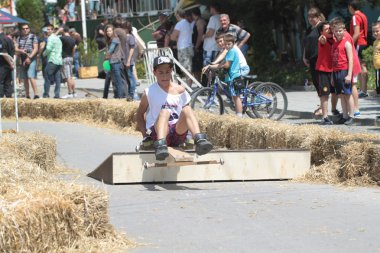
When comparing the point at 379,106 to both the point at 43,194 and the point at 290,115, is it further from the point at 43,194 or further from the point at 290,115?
the point at 43,194

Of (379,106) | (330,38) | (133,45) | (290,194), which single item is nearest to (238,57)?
(330,38)

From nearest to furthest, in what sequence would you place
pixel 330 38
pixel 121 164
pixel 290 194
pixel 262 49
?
pixel 290 194
pixel 121 164
pixel 330 38
pixel 262 49

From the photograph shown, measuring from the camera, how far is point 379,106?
61.9ft

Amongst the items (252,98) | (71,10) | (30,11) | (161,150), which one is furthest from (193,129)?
(30,11)

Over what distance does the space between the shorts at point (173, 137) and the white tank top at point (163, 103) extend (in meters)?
0.07

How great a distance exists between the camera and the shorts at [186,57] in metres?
23.2

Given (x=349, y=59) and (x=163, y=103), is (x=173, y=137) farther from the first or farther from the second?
(x=349, y=59)

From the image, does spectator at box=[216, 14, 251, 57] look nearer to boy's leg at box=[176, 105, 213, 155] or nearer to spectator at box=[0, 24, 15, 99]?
spectator at box=[0, 24, 15, 99]

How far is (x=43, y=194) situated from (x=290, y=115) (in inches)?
498

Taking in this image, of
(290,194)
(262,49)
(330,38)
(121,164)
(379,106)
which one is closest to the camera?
(290,194)

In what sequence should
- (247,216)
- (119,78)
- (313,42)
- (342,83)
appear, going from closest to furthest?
(247,216) → (342,83) → (313,42) → (119,78)

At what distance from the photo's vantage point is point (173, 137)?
34.9 feet

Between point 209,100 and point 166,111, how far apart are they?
687 cm

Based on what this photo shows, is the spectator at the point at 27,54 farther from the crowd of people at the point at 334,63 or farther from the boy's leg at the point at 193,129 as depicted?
the boy's leg at the point at 193,129
